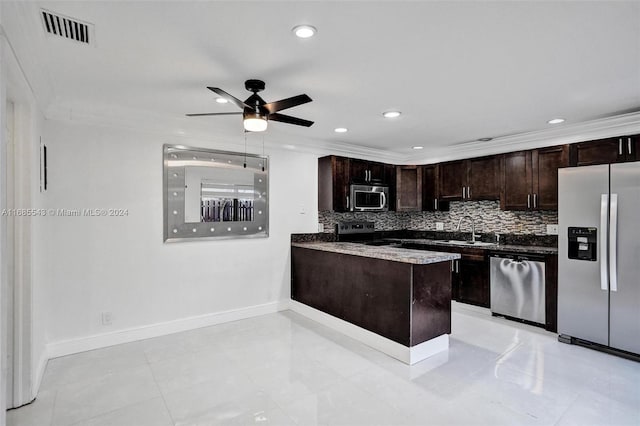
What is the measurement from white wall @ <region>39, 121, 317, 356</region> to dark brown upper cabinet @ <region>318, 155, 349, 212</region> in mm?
1121

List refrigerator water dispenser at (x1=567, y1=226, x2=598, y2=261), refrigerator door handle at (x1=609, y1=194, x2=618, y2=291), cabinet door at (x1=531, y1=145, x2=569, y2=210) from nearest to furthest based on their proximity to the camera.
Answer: refrigerator door handle at (x1=609, y1=194, x2=618, y2=291)
refrigerator water dispenser at (x1=567, y1=226, x2=598, y2=261)
cabinet door at (x1=531, y1=145, x2=569, y2=210)

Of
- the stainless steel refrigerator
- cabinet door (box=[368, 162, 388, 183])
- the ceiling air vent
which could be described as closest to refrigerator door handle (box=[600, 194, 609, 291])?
the stainless steel refrigerator

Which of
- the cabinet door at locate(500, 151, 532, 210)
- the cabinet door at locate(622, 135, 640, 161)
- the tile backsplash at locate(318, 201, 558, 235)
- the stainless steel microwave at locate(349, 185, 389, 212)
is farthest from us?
the stainless steel microwave at locate(349, 185, 389, 212)

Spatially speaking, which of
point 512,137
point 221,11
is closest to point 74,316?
point 221,11

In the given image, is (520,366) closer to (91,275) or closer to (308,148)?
(308,148)

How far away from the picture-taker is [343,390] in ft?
8.18

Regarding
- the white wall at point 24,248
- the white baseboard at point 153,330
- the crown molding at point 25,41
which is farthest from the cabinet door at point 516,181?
the white wall at point 24,248

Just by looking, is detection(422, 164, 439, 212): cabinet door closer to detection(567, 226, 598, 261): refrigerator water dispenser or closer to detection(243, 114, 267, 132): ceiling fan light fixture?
detection(567, 226, 598, 261): refrigerator water dispenser

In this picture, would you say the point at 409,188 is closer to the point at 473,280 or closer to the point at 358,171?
the point at 358,171

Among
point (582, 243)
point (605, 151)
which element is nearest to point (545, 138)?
point (605, 151)

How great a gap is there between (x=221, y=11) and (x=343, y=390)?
8.23 feet

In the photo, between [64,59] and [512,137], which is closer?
[64,59]

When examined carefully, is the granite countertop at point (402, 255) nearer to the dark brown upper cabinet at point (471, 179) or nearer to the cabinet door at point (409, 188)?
the dark brown upper cabinet at point (471, 179)

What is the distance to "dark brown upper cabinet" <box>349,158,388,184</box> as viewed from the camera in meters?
4.87
